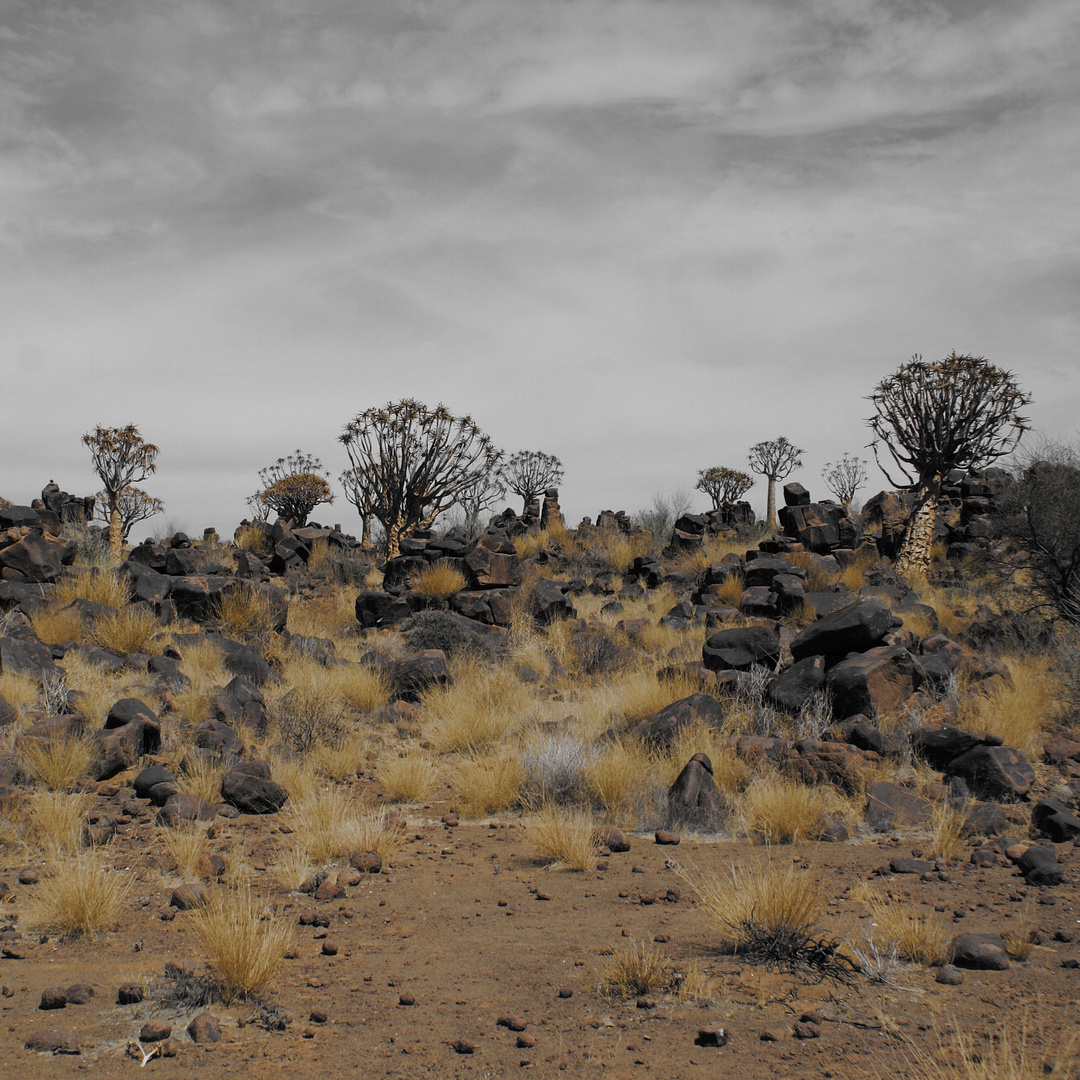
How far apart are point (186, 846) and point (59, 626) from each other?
7.30 metres

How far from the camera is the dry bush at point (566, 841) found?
662cm

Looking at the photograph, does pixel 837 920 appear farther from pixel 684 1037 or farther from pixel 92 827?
pixel 92 827

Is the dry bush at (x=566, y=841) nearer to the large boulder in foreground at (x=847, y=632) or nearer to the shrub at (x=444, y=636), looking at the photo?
the large boulder in foreground at (x=847, y=632)

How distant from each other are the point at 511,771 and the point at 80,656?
252 inches

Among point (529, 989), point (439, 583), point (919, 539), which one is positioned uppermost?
point (919, 539)

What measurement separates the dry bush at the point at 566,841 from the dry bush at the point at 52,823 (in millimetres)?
3534

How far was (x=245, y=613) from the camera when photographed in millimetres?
14000

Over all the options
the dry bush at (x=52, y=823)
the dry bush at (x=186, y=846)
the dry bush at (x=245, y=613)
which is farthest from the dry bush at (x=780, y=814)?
the dry bush at (x=245, y=613)

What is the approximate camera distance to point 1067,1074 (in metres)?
3.23

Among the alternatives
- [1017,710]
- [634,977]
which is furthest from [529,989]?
[1017,710]

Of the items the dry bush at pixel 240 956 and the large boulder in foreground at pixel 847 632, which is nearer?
the dry bush at pixel 240 956

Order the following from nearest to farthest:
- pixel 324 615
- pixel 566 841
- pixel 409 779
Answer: pixel 566 841 → pixel 409 779 → pixel 324 615

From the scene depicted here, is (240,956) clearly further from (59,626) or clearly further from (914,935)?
(59,626)

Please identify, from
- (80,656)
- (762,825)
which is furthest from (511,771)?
(80,656)
